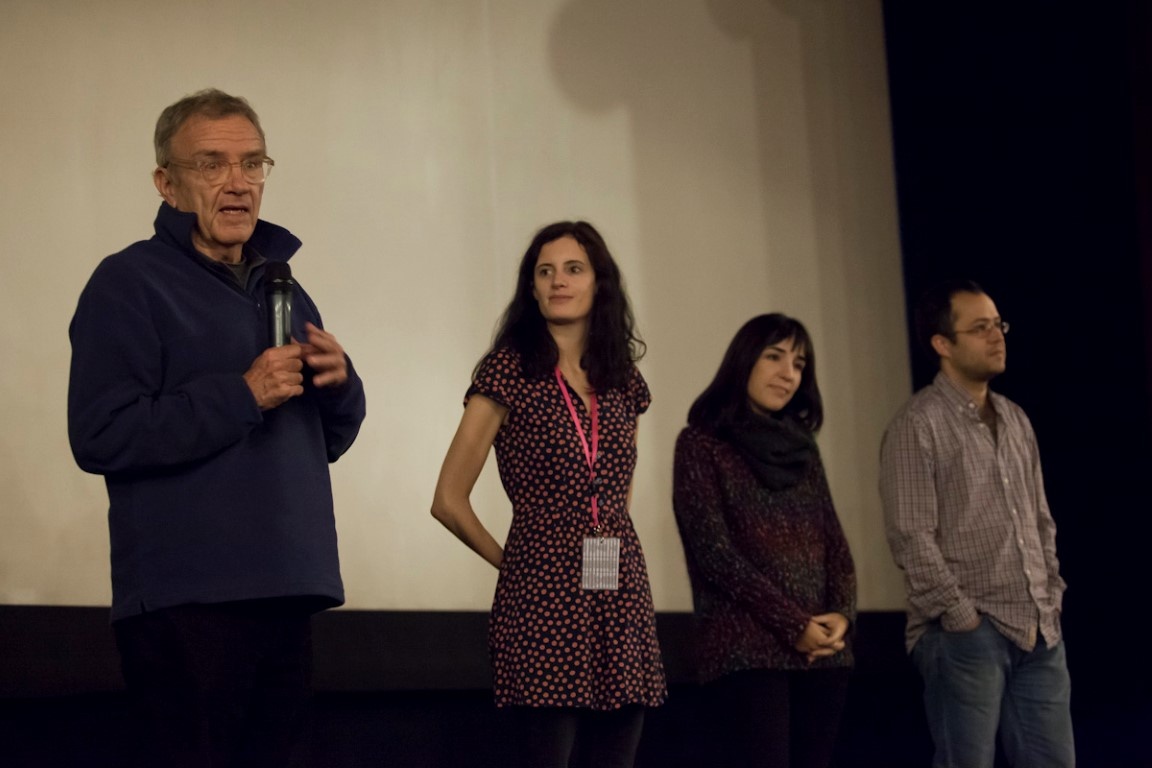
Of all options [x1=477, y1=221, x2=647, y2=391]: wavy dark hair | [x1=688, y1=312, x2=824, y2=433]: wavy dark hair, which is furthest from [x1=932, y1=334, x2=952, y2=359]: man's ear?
[x1=477, y1=221, x2=647, y2=391]: wavy dark hair

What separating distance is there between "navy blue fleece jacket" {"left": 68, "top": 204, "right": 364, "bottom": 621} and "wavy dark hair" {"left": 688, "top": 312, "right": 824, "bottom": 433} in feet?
4.36

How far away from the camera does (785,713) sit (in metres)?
2.82

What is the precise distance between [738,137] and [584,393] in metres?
2.90

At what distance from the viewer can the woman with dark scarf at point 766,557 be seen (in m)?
2.80

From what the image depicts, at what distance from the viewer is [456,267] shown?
175 inches

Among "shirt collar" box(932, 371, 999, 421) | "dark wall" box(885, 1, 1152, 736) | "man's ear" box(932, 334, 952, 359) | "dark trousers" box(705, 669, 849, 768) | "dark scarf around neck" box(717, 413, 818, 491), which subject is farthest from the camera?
"dark wall" box(885, 1, 1152, 736)

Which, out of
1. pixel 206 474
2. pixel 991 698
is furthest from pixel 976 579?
pixel 206 474

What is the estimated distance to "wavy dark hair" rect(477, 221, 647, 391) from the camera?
2.58 meters

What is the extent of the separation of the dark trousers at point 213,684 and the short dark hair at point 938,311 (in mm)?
2236

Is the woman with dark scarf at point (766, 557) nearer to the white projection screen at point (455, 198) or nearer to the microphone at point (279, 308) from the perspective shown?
the microphone at point (279, 308)

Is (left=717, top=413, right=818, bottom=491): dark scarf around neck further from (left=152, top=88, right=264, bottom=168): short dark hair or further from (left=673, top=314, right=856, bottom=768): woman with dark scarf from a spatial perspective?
(left=152, top=88, right=264, bottom=168): short dark hair

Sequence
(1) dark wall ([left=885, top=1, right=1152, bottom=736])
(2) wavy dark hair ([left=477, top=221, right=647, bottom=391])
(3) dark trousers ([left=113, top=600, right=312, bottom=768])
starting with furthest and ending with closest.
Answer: (1) dark wall ([left=885, top=1, right=1152, bottom=736]) → (2) wavy dark hair ([left=477, top=221, right=647, bottom=391]) → (3) dark trousers ([left=113, top=600, right=312, bottom=768])

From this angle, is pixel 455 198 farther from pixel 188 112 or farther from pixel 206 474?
pixel 206 474

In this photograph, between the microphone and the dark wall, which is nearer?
the microphone
